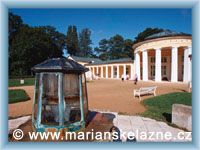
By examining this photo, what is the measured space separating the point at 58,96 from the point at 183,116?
10.3 ft

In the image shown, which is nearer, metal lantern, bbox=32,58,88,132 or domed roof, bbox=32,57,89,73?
domed roof, bbox=32,57,89,73

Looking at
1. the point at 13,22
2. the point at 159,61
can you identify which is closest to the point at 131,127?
the point at 13,22

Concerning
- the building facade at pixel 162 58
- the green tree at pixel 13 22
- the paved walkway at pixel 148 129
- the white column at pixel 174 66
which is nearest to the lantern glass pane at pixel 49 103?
the paved walkway at pixel 148 129

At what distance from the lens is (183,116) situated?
501 cm

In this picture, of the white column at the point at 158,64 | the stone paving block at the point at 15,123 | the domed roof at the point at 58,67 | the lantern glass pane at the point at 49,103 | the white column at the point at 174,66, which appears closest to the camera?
the domed roof at the point at 58,67

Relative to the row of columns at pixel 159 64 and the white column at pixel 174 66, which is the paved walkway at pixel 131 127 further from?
the white column at pixel 174 66

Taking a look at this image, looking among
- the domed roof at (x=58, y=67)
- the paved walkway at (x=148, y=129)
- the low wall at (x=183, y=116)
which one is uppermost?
the domed roof at (x=58, y=67)

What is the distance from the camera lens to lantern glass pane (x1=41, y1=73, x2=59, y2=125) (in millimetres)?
4129

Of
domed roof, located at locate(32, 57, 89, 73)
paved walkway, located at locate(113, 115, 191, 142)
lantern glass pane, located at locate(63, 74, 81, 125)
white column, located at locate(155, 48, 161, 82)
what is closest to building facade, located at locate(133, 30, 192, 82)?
white column, located at locate(155, 48, 161, 82)

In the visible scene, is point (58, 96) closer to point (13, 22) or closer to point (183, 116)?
point (183, 116)

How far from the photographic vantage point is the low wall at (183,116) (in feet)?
15.7

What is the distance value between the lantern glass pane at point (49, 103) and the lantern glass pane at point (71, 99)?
204 mm

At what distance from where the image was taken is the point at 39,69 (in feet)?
12.7

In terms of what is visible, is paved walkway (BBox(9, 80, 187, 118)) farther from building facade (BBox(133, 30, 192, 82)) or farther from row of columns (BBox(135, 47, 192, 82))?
building facade (BBox(133, 30, 192, 82))
